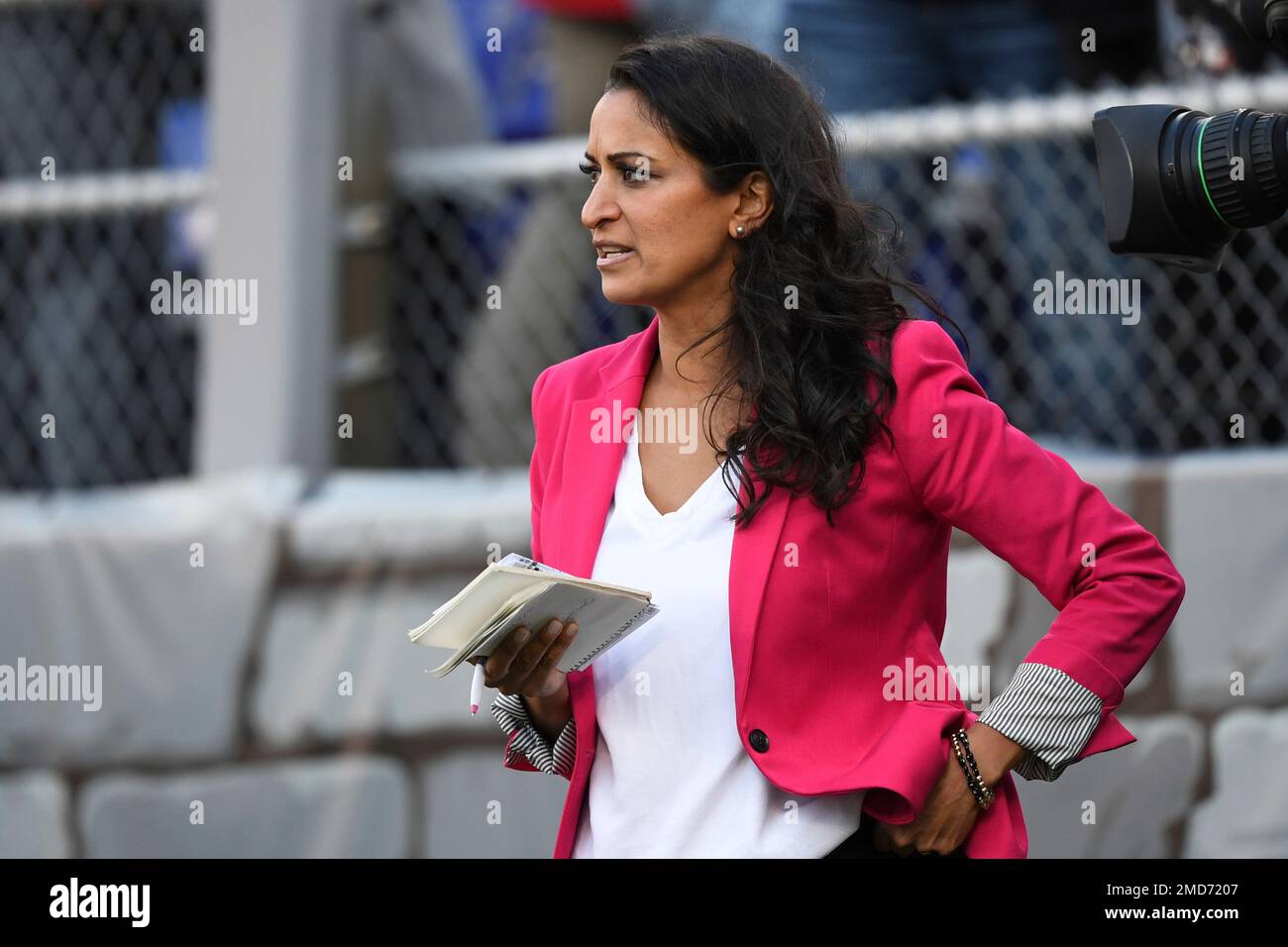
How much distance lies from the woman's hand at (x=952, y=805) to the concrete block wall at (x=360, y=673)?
1802mm

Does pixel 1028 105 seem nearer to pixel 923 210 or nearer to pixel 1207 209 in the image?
pixel 923 210

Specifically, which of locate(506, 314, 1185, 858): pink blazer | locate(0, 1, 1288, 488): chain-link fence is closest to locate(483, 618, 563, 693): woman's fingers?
locate(506, 314, 1185, 858): pink blazer

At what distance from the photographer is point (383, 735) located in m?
4.91

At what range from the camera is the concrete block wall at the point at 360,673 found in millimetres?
4289

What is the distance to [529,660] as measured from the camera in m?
2.61

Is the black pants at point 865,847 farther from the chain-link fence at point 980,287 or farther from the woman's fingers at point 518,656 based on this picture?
the chain-link fence at point 980,287

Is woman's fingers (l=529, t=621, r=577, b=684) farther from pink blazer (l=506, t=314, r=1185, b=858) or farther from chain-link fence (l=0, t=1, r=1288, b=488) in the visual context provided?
chain-link fence (l=0, t=1, r=1288, b=488)

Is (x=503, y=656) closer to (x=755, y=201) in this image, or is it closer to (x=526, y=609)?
(x=526, y=609)

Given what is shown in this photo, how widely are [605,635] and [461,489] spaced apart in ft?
7.99

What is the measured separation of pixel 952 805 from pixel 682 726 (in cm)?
44

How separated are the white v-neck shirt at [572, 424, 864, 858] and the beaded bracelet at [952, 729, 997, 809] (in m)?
0.18

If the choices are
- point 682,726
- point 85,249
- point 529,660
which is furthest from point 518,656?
point 85,249

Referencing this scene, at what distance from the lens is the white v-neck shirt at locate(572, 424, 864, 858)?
8.47 ft

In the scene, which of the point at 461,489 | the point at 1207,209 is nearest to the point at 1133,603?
the point at 1207,209
